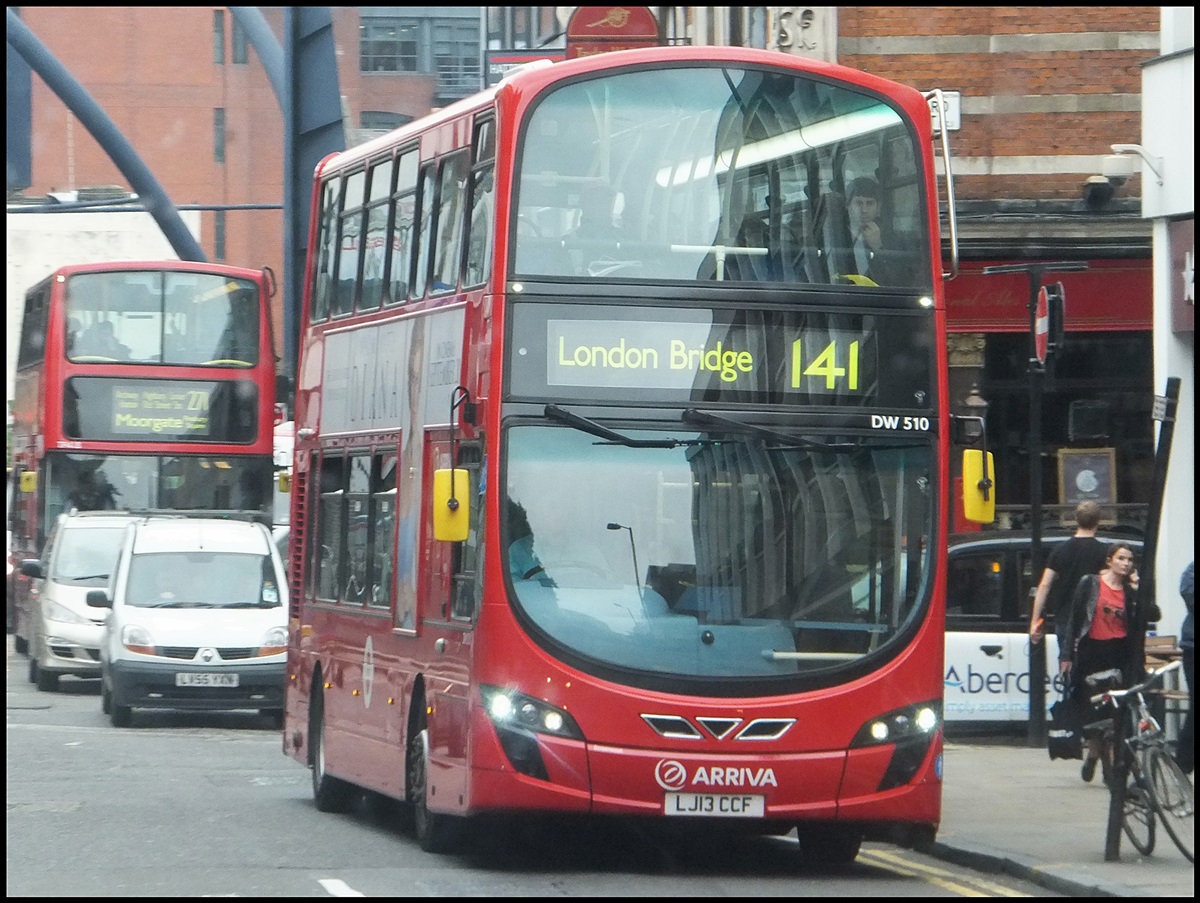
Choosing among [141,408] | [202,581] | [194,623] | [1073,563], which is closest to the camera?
[1073,563]

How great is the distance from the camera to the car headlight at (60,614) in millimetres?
26703

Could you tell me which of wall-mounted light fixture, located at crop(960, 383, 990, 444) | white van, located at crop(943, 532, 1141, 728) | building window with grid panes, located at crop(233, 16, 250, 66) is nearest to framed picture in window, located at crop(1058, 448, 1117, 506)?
wall-mounted light fixture, located at crop(960, 383, 990, 444)

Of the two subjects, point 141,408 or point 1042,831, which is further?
point 141,408

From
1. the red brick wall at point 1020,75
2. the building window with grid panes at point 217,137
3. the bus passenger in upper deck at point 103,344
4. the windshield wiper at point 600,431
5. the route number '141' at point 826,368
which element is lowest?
the windshield wiper at point 600,431

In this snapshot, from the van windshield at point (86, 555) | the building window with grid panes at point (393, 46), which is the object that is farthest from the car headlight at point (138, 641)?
the building window with grid panes at point (393, 46)

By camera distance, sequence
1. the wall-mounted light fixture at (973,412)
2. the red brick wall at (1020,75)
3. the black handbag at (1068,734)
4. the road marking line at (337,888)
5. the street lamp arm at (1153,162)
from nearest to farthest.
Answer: the road marking line at (337,888) → the wall-mounted light fixture at (973,412) → the black handbag at (1068,734) → the street lamp arm at (1153,162) → the red brick wall at (1020,75)

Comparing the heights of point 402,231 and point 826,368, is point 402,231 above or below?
above

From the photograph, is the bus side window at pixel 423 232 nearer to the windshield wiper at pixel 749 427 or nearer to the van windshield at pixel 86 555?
the windshield wiper at pixel 749 427

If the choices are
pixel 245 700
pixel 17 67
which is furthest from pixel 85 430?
pixel 245 700

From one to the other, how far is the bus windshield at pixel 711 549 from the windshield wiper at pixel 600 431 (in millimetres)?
13

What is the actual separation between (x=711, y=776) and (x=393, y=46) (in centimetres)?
6883

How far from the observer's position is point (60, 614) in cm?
2678

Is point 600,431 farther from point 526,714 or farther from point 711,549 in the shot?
point 526,714

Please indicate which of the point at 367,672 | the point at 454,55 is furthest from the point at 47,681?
the point at 454,55
